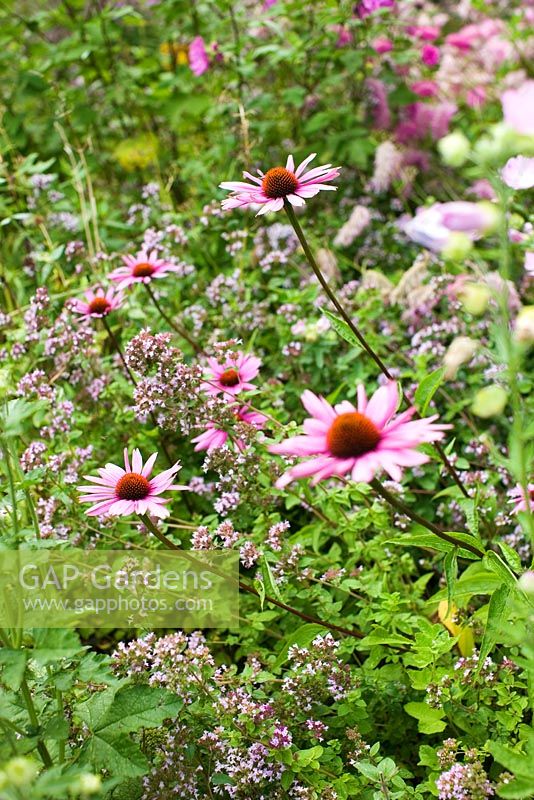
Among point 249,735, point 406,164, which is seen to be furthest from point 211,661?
point 406,164

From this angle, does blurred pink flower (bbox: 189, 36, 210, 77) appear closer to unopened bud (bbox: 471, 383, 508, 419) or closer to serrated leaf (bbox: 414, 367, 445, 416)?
serrated leaf (bbox: 414, 367, 445, 416)

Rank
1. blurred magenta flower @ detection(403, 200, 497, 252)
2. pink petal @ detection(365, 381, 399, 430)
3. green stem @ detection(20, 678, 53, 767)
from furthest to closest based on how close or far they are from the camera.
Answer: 1. green stem @ detection(20, 678, 53, 767)
2. pink petal @ detection(365, 381, 399, 430)
3. blurred magenta flower @ detection(403, 200, 497, 252)

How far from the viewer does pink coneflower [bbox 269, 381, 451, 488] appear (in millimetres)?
915

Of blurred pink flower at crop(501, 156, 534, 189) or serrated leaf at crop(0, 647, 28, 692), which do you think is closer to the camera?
serrated leaf at crop(0, 647, 28, 692)

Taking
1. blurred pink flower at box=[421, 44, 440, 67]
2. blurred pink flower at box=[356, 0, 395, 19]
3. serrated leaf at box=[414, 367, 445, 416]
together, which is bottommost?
serrated leaf at box=[414, 367, 445, 416]

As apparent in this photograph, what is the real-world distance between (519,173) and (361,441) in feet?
1.94

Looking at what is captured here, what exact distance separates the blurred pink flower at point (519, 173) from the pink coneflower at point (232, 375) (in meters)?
0.53

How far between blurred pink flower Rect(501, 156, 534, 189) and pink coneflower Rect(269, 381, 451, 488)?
454 mm

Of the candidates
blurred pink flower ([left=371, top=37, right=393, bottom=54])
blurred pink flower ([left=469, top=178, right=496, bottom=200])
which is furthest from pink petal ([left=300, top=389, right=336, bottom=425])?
blurred pink flower ([left=371, top=37, right=393, bottom=54])

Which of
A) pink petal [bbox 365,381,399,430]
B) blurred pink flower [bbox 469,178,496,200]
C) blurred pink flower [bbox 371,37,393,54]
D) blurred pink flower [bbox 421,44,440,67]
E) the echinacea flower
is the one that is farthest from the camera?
blurred pink flower [bbox 421,44,440,67]

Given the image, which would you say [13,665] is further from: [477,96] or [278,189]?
[477,96]

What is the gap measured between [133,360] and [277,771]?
69cm

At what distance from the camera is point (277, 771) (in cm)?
124

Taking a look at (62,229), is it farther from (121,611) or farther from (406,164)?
(121,611)
